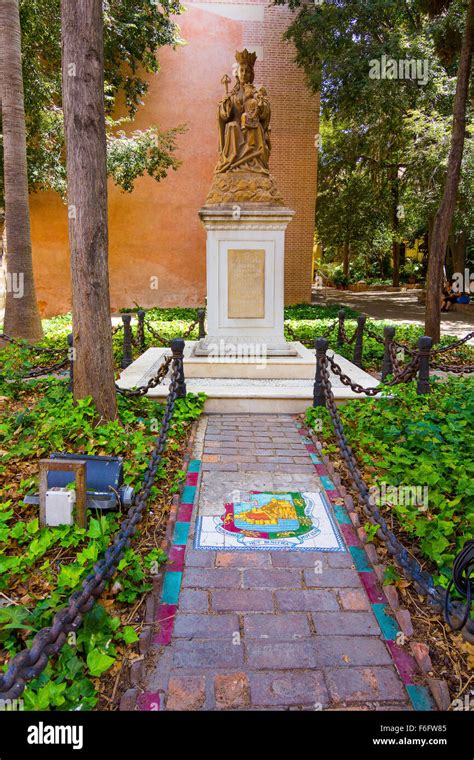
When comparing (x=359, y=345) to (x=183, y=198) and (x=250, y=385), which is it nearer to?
(x=250, y=385)

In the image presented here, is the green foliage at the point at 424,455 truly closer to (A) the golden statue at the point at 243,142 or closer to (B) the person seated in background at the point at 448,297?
(A) the golden statue at the point at 243,142

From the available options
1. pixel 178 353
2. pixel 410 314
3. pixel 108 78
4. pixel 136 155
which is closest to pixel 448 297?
pixel 410 314

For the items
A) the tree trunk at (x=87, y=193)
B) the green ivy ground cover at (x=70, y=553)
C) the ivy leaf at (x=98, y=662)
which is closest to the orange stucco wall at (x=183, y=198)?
the green ivy ground cover at (x=70, y=553)

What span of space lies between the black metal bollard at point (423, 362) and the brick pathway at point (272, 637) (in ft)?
10.2

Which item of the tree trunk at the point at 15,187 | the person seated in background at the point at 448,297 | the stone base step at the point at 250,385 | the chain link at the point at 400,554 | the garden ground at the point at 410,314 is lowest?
the chain link at the point at 400,554

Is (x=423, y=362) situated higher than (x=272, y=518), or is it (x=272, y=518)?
(x=423, y=362)

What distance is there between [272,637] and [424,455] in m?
2.32

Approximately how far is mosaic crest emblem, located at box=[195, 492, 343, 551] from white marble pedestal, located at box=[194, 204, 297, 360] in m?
4.31

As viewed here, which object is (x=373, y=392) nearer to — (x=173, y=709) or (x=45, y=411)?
(x=45, y=411)

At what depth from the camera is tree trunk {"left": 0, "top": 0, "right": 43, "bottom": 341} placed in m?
9.17

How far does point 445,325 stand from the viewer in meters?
16.3

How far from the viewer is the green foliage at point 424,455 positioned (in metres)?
3.23

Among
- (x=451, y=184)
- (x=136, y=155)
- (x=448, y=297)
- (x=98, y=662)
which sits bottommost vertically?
(x=98, y=662)

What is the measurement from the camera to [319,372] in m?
6.03
